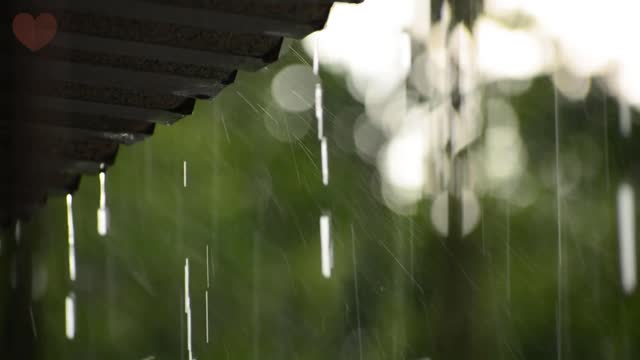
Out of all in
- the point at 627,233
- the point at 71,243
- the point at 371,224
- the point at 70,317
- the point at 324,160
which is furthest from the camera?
the point at 371,224

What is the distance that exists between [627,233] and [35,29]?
17.2 metres

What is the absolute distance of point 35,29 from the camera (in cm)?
240

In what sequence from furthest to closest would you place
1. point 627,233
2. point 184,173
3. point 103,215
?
point 184,173
point 627,233
point 103,215

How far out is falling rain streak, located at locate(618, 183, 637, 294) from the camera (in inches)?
715

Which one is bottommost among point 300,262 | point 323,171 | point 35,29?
point 300,262

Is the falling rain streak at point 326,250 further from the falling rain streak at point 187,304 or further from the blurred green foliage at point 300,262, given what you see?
the falling rain streak at point 187,304

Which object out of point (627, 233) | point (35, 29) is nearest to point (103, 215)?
point (627, 233)

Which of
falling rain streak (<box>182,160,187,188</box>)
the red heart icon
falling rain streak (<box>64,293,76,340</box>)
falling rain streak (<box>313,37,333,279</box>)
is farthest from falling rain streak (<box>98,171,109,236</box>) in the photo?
the red heart icon

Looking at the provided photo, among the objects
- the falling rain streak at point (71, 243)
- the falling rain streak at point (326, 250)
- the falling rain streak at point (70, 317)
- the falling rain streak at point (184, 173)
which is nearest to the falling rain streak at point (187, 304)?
the falling rain streak at point (184, 173)

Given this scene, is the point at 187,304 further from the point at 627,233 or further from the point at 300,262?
the point at 627,233

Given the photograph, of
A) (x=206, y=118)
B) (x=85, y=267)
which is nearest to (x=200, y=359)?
(x=85, y=267)

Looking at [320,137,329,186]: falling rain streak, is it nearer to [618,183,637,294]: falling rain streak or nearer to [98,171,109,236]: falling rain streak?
[98,171,109,236]: falling rain streak

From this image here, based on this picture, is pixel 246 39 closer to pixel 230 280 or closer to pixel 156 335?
pixel 156 335

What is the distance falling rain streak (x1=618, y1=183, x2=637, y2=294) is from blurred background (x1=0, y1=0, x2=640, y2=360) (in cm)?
4
